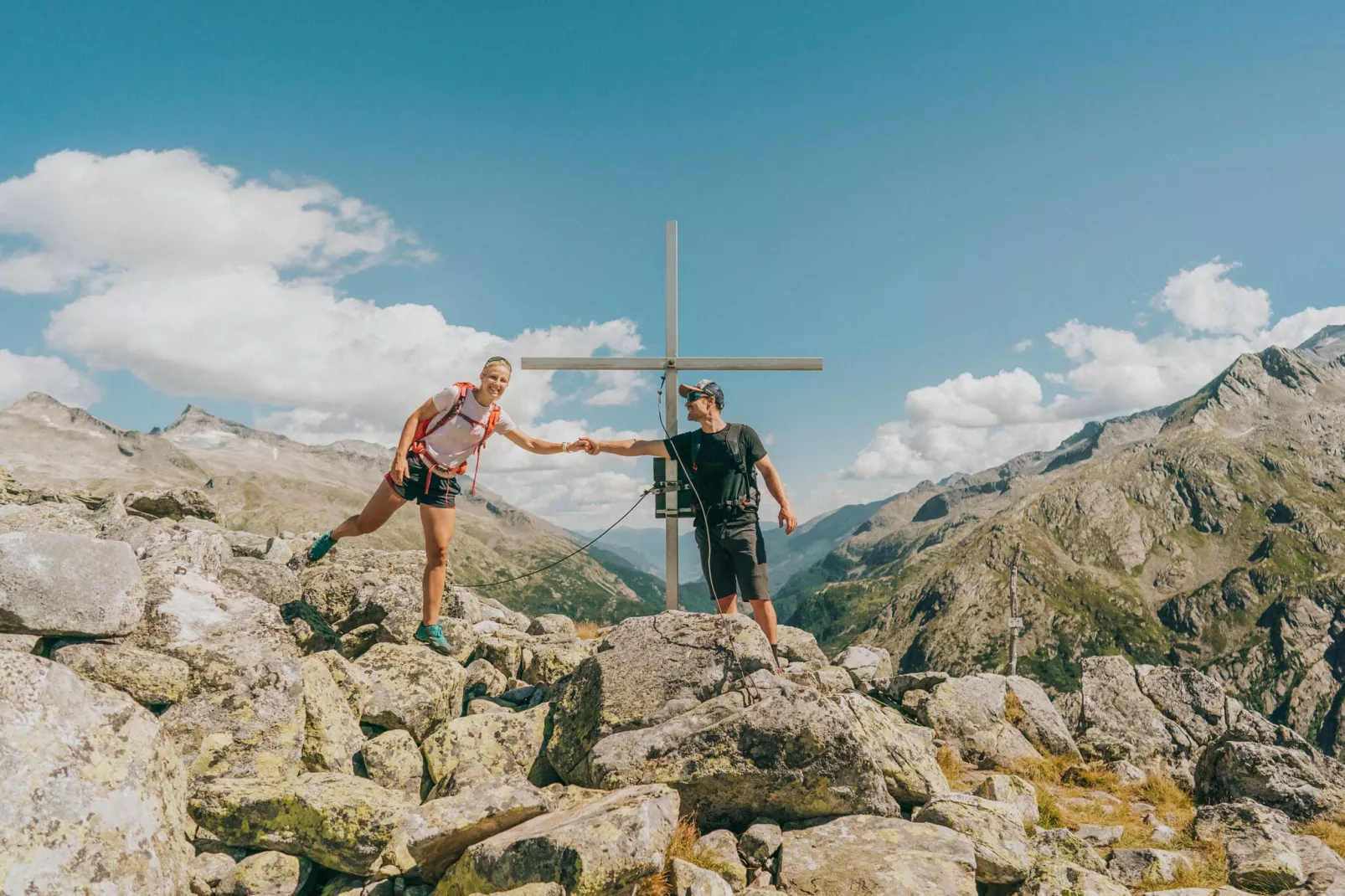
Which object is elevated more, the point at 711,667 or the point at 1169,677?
the point at 711,667

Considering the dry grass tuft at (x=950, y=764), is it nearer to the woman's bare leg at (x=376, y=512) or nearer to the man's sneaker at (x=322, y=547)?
the woman's bare leg at (x=376, y=512)

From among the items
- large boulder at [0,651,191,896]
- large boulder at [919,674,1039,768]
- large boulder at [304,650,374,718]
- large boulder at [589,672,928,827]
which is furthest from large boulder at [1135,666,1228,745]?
large boulder at [0,651,191,896]

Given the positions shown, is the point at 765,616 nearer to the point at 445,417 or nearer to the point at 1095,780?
the point at 445,417

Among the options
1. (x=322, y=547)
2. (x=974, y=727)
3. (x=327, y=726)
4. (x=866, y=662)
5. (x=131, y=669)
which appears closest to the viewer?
(x=131, y=669)

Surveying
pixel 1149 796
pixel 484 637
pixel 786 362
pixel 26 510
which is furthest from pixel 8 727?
pixel 1149 796

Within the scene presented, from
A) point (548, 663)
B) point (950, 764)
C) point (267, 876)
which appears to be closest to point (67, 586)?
point (267, 876)

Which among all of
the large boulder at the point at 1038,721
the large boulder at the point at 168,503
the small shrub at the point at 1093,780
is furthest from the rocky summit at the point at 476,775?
A: the large boulder at the point at 168,503

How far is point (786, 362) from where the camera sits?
14.2 m

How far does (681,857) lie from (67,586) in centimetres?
657

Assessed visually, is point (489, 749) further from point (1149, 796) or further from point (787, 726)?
point (1149, 796)

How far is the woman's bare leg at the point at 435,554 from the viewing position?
1020 centimetres

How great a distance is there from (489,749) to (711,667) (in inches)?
113

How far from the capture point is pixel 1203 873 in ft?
27.5

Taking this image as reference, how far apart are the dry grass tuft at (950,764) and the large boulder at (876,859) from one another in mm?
4570
